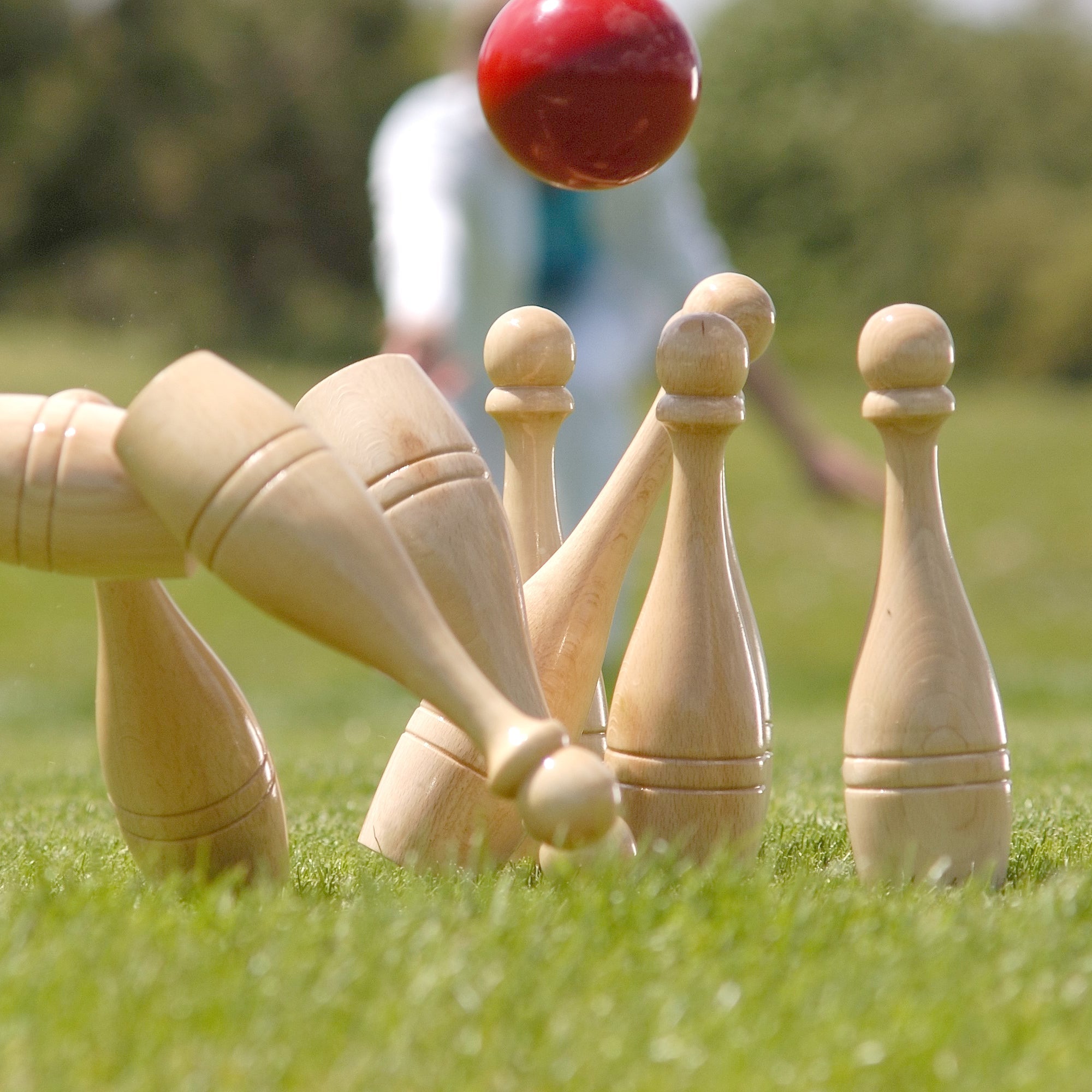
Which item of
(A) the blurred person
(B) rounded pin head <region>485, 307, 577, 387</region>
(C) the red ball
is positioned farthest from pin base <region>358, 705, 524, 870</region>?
(A) the blurred person

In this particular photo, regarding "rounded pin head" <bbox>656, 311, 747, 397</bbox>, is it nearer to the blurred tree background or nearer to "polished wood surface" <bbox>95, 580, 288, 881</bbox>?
"polished wood surface" <bbox>95, 580, 288, 881</bbox>

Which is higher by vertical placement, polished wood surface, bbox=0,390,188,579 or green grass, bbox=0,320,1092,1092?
polished wood surface, bbox=0,390,188,579

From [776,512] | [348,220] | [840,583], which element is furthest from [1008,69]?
[840,583]

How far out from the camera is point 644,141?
170cm

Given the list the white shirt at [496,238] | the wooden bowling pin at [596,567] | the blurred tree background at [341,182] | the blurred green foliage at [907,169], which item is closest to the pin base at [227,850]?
the wooden bowling pin at [596,567]

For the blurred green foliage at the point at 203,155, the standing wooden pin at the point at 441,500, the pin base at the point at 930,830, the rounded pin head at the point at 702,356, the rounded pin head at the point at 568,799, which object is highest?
the blurred green foliage at the point at 203,155

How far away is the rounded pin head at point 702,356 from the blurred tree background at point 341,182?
71.8ft

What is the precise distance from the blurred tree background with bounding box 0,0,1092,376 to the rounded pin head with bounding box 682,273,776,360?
21737mm

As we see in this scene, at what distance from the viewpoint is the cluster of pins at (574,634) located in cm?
129

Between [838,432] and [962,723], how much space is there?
602 inches

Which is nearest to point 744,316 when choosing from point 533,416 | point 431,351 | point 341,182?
point 533,416

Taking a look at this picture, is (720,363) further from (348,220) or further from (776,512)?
(348,220)

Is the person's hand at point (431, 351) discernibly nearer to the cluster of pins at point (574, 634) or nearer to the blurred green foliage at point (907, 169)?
the cluster of pins at point (574, 634)

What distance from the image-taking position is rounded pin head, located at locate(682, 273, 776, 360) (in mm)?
1639
